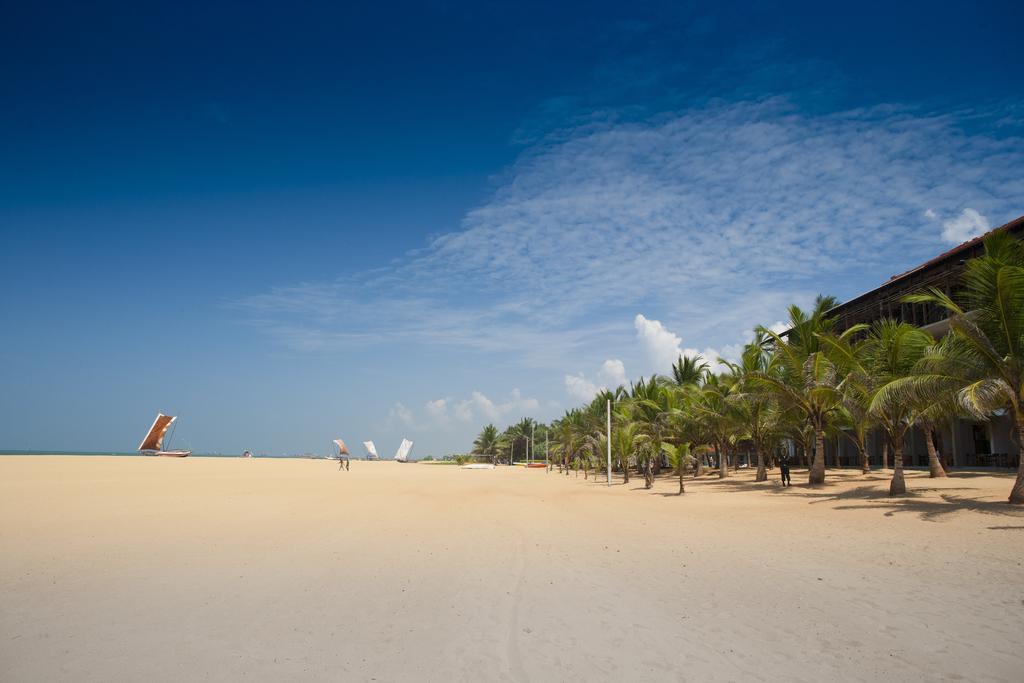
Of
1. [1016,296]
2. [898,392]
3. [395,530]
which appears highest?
[1016,296]

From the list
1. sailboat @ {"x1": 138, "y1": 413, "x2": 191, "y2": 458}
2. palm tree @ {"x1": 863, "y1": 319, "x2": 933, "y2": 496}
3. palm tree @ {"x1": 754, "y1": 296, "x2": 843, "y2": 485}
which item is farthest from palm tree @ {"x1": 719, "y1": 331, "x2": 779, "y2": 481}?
sailboat @ {"x1": 138, "y1": 413, "x2": 191, "y2": 458}

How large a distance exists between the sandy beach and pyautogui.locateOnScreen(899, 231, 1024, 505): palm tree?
2.66 m

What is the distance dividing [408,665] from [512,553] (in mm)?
6144

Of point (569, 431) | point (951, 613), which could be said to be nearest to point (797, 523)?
point (951, 613)

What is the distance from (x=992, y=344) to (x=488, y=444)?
330 ft

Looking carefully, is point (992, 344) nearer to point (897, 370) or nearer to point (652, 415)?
point (897, 370)

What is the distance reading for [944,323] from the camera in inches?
1212

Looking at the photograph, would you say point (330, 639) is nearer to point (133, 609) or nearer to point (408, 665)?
point (408, 665)

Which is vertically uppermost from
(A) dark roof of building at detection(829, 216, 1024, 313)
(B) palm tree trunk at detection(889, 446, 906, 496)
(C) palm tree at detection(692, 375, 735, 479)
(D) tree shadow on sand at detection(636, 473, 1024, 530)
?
(A) dark roof of building at detection(829, 216, 1024, 313)

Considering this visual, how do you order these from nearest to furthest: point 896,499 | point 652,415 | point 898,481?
point 896,499
point 898,481
point 652,415

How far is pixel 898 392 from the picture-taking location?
15.6m

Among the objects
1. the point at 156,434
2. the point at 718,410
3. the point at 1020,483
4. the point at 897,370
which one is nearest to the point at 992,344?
the point at 1020,483

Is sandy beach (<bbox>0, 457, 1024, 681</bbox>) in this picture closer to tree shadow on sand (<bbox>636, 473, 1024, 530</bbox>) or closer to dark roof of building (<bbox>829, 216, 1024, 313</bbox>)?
tree shadow on sand (<bbox>636, 473, 1024, 530</bbox>)

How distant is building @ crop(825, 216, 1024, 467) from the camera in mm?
29281
